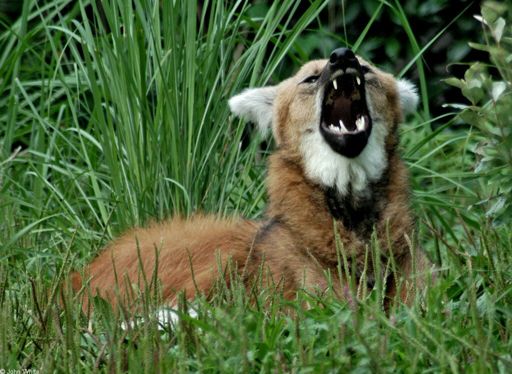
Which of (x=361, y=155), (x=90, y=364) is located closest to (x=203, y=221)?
(x=361, y=155)

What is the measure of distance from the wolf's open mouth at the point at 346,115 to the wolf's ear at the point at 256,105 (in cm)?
35

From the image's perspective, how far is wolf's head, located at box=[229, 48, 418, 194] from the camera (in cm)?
458

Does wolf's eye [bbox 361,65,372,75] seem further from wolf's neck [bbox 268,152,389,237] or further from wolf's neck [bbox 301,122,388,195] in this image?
wolf's neck [bbox 268,152,389,237]

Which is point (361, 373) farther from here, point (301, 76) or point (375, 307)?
point (301, 76)

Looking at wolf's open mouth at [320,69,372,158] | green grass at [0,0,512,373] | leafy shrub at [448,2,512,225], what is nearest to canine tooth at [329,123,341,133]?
wolf's open mouth at [320,69,372,158]

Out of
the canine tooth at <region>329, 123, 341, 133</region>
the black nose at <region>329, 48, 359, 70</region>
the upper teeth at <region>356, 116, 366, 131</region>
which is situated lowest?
the canine tooth at <region>329, 123, 341, 133</region>

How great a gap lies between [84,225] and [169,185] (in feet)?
1.75

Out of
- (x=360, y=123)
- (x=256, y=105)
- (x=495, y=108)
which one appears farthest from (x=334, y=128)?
(x=495, y=108)

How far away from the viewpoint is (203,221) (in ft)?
15.7

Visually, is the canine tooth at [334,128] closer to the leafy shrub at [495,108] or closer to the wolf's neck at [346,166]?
the wolf's neck at [346,166]

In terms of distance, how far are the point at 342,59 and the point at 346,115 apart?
0.33 m

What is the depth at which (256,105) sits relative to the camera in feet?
16.4

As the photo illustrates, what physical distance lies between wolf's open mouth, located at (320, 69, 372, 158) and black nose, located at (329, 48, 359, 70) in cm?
3

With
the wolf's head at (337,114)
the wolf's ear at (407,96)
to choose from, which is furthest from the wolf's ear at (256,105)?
Answer: the wolf's ear at (407,96)
